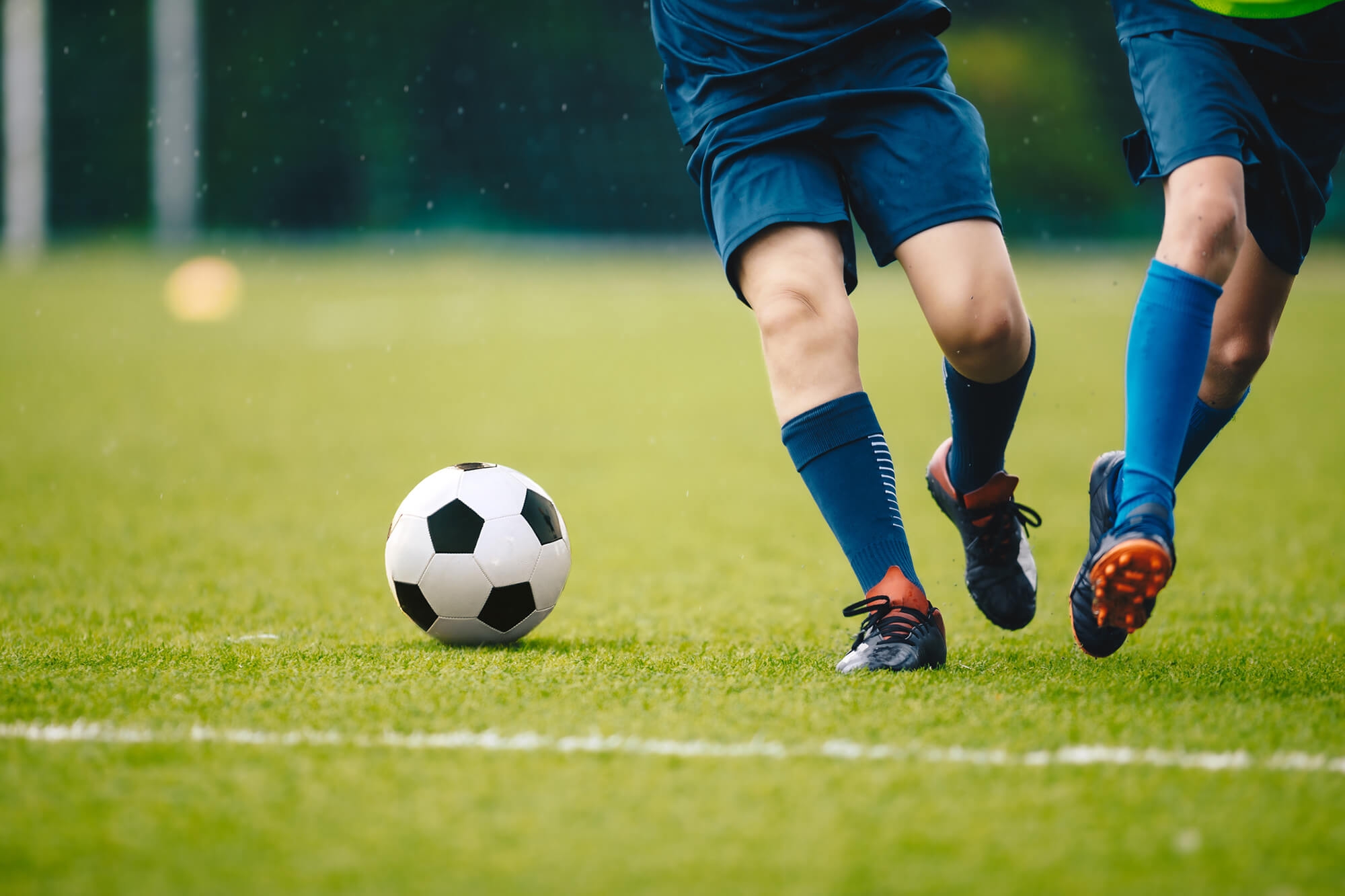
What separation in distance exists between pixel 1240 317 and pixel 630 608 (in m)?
1.59

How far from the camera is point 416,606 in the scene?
112 inches

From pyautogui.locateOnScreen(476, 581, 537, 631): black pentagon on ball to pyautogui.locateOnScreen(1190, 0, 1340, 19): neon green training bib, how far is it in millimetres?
1729

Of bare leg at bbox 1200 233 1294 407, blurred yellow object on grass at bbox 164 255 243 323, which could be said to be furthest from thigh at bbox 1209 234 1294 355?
blurred yellow object on grass at bbox 164 255 243 323

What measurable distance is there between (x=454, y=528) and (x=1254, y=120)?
5.74 ft

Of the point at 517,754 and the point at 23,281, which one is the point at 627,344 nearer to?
the point at 23,281

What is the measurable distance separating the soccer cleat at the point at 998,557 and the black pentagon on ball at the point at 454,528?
1.06 m

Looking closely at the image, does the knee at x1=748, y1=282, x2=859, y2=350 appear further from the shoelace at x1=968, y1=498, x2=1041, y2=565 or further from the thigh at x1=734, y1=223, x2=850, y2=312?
the shoelace at x1=968, y1=498, x2=1041, y2=565

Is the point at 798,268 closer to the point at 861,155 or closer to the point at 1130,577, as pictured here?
the point at 861,155

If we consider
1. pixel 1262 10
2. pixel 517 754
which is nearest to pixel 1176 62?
pixel 1262 10

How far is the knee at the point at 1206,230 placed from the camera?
91.7 inches

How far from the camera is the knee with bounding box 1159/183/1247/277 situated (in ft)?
7.64

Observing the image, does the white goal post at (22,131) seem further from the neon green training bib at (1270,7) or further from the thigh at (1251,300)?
the neon green training bib at (1270,7)

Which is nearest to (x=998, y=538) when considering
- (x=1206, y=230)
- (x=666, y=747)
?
(x=1206, y=230)

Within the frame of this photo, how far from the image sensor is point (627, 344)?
499 inches
